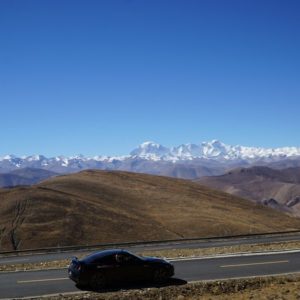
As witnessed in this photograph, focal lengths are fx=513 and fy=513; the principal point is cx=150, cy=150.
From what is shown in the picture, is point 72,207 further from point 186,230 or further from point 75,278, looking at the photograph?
point 75,278

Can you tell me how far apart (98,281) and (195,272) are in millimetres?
4797

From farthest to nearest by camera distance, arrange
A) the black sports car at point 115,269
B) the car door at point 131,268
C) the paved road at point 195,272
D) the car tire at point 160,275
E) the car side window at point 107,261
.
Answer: the car tire at point 160,275, the car door at point 131,268, the car side window at point 107,261, the paved road at point 195,272, the black sports car at point 115,269

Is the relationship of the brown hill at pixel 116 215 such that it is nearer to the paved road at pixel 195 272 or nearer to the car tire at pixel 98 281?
the paved road at pixel 195 272

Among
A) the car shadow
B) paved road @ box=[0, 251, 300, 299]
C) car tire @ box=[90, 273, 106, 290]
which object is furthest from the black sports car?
paved road @ box=[0, 251, 300, 299]

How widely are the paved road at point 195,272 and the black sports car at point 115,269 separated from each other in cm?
67

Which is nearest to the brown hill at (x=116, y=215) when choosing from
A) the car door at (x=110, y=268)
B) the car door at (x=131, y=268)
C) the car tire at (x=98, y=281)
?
the car door at (x=131, y=268)

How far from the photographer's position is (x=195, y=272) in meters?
21.0

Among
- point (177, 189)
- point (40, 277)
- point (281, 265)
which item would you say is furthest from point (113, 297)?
point (177, 189)

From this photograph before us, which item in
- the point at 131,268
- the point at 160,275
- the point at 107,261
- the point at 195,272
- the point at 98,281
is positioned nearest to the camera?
the point at 98,281

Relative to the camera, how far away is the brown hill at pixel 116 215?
194 ft

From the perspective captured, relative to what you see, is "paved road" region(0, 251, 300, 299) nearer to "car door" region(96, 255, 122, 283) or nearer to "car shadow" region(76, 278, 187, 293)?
"car shadow" region(76, 278, 187, 293)

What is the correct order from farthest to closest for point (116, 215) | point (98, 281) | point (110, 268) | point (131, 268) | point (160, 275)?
1. point (116, 215)
2. point (160, 275)
3. point (131, 268)
4. point (110, 268)
5. point (98, 281)

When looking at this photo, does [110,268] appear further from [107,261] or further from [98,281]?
[98,281]

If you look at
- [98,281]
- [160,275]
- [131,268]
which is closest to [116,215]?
[160,275]
